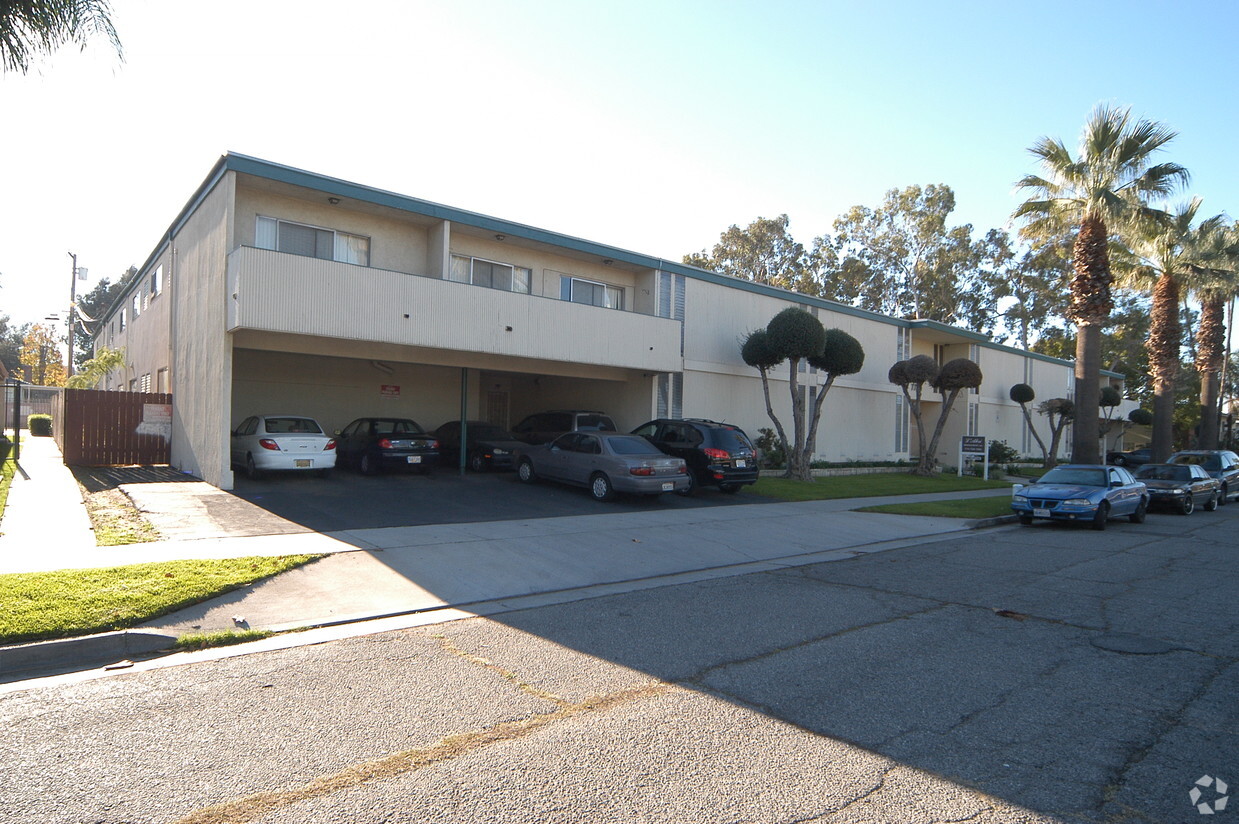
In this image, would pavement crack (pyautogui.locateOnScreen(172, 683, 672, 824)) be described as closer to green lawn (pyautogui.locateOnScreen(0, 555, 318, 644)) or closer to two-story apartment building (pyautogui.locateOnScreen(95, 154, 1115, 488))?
green lawn (pyautogui.locateOnScreen(0, 555, 318, 644))

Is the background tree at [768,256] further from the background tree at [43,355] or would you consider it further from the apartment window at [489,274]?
the background tree at [43,355]

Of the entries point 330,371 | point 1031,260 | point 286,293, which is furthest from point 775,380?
point 1031,260

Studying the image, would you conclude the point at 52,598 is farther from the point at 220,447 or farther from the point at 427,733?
the point at 220,447

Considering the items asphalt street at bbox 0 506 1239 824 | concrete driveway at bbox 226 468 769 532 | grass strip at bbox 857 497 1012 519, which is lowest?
grass strip at bbox 857 497 1012 519

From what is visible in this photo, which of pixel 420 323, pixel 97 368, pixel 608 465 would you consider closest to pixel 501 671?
pixel 608 465

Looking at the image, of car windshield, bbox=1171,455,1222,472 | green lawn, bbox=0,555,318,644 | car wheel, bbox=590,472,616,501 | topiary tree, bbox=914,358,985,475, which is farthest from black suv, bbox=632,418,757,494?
car windshield, bbox=1171,455,1222,472

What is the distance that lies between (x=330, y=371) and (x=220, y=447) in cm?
735

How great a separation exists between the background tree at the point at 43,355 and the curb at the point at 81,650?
A: 57.7m

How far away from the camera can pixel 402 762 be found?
167 inches

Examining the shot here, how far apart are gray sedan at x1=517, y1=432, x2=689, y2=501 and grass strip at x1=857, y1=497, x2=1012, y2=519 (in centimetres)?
437

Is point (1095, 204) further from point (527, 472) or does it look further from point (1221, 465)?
point (527, 472)

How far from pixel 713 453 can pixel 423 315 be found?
22.3ft

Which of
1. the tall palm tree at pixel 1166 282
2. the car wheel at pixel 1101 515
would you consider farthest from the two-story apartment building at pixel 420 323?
the car wheel at pixel 1101 515

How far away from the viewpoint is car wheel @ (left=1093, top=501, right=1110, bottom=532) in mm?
15438
